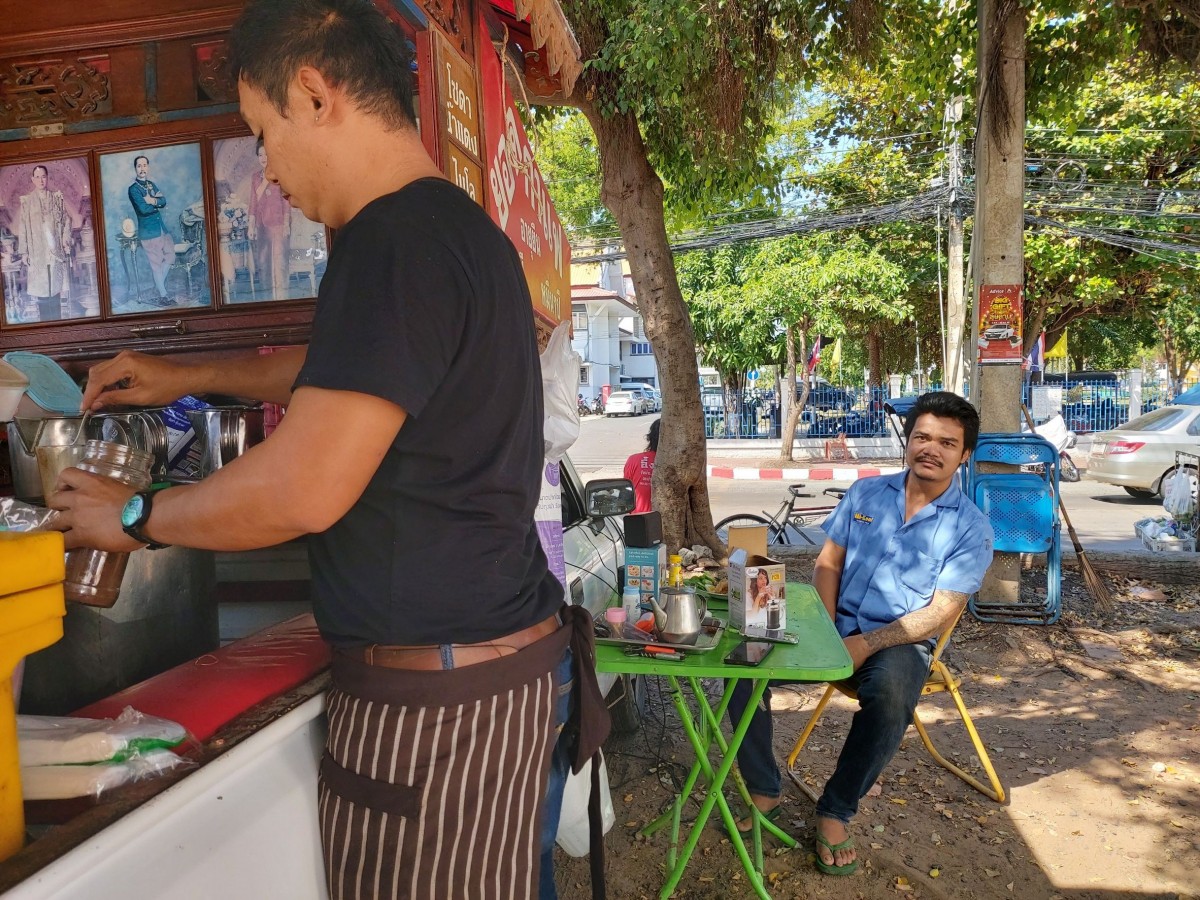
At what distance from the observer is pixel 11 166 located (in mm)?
2287

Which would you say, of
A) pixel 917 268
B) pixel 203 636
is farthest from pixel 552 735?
pixel 917 268

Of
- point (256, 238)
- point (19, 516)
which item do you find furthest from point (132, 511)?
point (256, 238)

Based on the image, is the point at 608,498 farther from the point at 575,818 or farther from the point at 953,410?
the point at 953,410

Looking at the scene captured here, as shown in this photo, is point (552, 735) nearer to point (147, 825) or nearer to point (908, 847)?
point (147, 825)

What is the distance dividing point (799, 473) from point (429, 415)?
564 inches

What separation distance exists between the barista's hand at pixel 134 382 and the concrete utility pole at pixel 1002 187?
16.6 feet

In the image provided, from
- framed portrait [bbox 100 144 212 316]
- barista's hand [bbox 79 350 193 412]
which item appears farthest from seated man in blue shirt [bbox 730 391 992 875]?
framed portrait [bbox 100 144 212 316]

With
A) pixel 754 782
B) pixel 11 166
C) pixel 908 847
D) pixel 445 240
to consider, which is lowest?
pixel 908 847

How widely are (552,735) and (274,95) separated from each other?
104cm

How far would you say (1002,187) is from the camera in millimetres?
5375

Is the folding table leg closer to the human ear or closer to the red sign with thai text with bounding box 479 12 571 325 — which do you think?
the red sign with thai text with bounding box 479 12 571 325

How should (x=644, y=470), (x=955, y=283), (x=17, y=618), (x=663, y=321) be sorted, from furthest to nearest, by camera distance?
(x=955, y=283) < (x=644, y=470) < (x=663, y=321) < (x=17, y=618)

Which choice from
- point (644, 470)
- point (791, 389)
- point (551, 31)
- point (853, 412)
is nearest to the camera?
point (551, 31)

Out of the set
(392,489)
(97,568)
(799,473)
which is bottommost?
(799,473)
